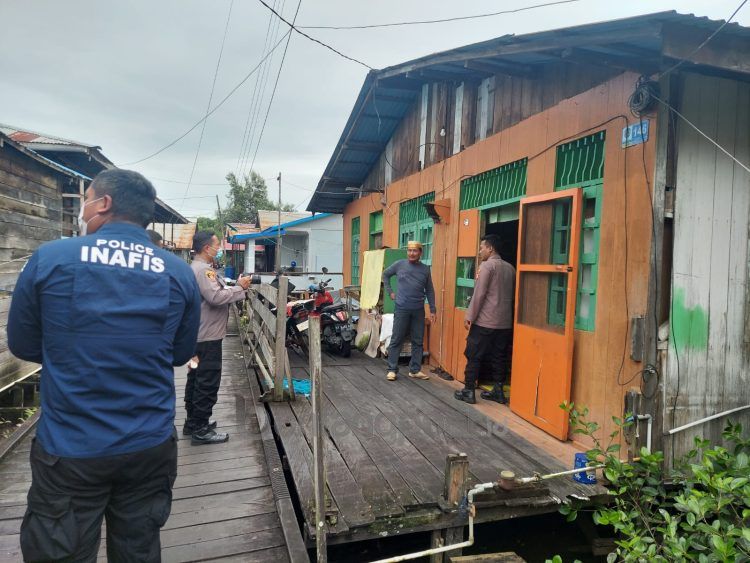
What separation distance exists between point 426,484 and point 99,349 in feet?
7.70

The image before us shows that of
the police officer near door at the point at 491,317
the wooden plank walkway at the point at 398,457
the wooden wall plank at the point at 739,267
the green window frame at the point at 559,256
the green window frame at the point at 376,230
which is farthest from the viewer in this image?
the green window frame at the point at 376,230

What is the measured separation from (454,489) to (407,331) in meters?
3.39

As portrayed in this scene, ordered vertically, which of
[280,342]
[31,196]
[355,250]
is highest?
[31,196]

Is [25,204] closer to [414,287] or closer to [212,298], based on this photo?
[212,298]

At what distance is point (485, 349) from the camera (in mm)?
5078

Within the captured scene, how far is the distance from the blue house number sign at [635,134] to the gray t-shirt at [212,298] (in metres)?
3.32

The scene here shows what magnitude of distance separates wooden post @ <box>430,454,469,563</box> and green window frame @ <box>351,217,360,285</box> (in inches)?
326

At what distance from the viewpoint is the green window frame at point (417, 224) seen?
282 inches

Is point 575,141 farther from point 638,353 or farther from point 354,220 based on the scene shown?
point 354,220

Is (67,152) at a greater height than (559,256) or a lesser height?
greater

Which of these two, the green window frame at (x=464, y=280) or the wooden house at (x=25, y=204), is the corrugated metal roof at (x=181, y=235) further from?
the green window frame at (x=464, y=280)

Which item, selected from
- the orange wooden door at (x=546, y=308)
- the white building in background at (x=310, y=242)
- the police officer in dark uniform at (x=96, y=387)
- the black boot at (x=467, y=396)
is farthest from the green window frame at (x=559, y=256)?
the white building in background at (x=310, y=242)

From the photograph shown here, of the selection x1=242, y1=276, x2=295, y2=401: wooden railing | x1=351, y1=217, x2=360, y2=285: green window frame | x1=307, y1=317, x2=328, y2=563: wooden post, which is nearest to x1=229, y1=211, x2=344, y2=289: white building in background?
x1=351, y1=217, x2=360, y2=285: green window frame

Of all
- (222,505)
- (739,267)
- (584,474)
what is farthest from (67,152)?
(739,267)
